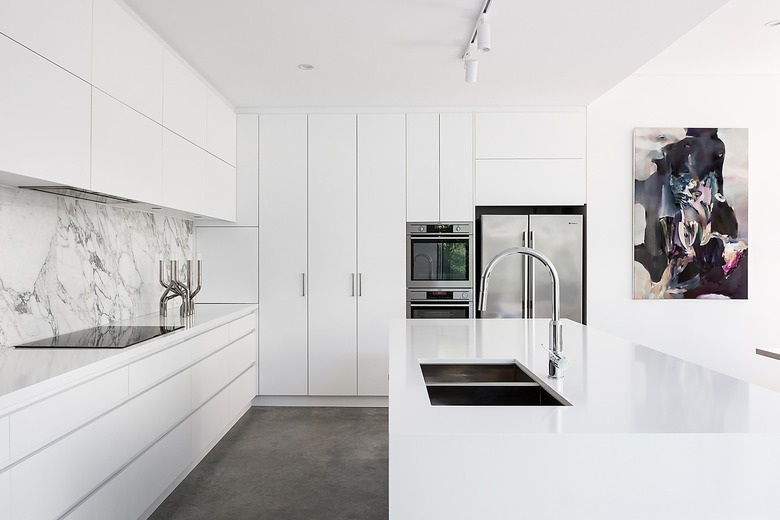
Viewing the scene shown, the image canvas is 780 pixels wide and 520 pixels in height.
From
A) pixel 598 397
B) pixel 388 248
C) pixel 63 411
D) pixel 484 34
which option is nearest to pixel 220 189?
pixel 388 248

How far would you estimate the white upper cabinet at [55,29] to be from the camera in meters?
1.84

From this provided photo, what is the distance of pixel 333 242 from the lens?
177 inches

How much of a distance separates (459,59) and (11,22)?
2.40 meters

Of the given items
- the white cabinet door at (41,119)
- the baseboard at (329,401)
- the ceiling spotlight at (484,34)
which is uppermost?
the ceiling spotlight at (484,34)

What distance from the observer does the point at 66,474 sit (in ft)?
6.04

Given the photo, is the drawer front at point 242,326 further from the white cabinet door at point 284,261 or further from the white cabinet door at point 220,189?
the white cabinet door at point 220,189

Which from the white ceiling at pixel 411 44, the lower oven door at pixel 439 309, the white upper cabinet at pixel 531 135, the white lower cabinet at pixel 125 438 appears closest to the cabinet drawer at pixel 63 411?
the white lower cabinet at pixel 125 438

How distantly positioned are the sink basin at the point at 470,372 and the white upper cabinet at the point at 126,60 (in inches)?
75.8

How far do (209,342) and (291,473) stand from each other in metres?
0.94

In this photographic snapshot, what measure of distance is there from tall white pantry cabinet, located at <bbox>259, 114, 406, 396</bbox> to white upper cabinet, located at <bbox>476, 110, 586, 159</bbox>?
0.73 meters

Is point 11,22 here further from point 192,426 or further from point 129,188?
point 192,426

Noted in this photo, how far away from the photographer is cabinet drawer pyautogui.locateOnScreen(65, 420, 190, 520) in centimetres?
205

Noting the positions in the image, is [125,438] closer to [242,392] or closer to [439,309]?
[242,392]

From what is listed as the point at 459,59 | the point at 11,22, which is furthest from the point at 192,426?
the point at 459,59
